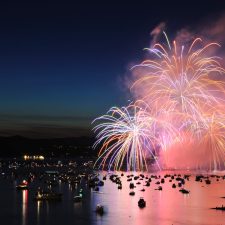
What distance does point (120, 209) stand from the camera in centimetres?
6134

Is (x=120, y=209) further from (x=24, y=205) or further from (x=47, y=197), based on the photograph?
(x=24, y=205)

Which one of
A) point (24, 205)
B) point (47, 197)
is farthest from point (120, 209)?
point (24, 205)

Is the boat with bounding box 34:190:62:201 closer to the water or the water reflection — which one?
the water

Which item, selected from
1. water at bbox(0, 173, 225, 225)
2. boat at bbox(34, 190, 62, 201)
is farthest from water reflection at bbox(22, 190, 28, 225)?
boat at bbox(34, 190, 62, 201)

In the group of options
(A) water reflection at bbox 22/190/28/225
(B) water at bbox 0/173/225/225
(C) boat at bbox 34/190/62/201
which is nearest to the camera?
(B) water at bbox 0/173/225/225

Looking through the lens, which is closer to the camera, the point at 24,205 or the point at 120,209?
the point at 120,209

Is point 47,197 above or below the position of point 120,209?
above

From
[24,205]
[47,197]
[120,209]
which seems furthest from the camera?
[47,197]

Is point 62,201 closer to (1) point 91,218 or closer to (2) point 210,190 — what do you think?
(1) point 91,218

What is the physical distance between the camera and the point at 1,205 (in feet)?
221

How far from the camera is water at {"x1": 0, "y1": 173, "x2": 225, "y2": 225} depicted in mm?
52906

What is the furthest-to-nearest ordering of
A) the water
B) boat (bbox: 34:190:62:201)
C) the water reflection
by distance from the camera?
boat (bbox: 34:190:62:201) < the water reflection < the water

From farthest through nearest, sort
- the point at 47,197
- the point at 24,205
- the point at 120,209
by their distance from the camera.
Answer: the point at 47,197
the point at 24,205
the point at 120,209

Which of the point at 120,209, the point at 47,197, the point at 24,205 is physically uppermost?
the point at 47,197
